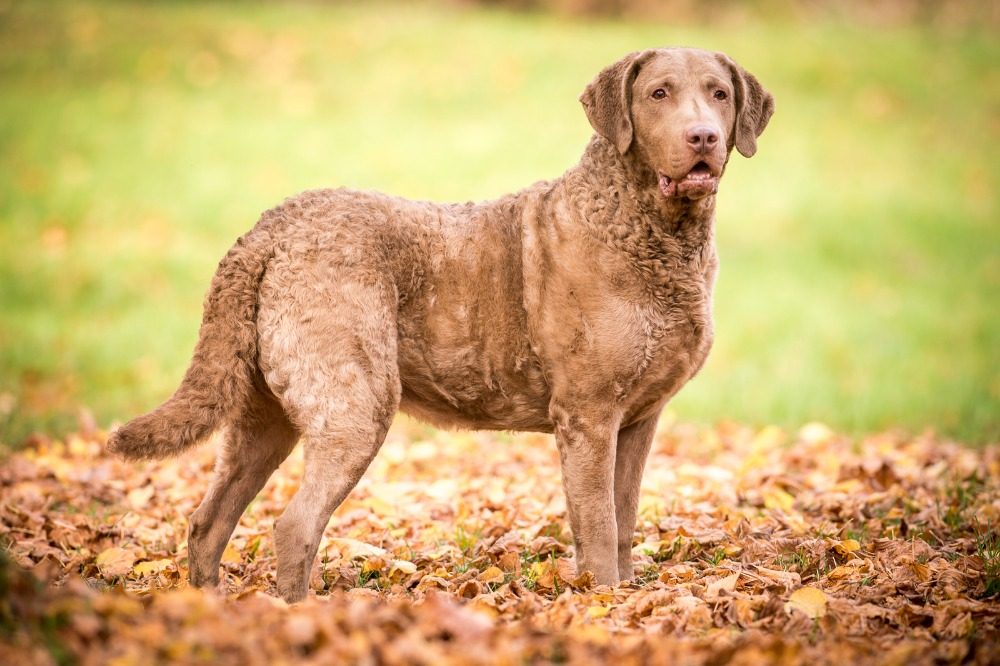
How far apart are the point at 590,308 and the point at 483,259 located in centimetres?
61

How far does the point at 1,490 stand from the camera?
657 centimetres

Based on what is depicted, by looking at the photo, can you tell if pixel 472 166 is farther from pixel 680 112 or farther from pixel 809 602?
pixel 809 602

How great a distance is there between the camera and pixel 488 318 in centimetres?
495

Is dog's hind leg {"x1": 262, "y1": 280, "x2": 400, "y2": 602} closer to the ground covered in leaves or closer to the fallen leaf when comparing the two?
the ground covered in leaves

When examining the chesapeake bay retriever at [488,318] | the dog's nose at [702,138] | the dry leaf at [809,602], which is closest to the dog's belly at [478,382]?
the chesapeake bay retriever at [488,318]

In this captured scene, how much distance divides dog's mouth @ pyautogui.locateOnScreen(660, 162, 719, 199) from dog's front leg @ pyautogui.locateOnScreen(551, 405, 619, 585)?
1076 mm

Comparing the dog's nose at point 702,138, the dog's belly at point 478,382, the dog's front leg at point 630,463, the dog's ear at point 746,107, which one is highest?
the dog's ear at point 746,107

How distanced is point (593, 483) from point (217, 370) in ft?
5.84

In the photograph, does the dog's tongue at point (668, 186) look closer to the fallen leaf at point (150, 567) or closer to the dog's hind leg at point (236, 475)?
the dog's hind leg at point (236, 475)

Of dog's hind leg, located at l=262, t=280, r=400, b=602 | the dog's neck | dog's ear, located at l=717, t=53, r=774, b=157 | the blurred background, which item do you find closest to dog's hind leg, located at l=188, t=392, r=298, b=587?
dog's hind leg, located at l=262, t=280, r=400, b=602

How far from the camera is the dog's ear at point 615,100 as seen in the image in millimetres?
4883

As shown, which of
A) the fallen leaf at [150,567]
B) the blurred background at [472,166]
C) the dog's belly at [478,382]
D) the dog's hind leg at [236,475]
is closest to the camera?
the dog's hind leg at [236,475]

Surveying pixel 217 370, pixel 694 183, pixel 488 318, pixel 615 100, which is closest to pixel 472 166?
pixel 615 100

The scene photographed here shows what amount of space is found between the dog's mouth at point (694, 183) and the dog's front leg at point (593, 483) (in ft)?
3.53
